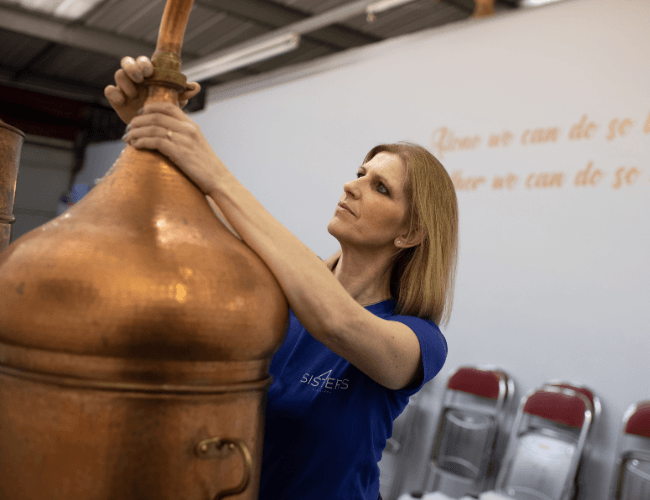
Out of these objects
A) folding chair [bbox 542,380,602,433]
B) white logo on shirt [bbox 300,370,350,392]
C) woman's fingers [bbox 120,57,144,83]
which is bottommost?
folding chair [bbox 542,380,602,433]

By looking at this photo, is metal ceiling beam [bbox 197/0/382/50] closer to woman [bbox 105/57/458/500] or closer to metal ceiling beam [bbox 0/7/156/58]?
metal ceiling beam [bbox 0/7/156/58]

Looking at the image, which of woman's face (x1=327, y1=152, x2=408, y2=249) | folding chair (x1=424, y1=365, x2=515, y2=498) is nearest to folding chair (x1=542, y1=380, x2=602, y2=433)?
folding chair (x1=424, y1=365, x2=515, y2=498)

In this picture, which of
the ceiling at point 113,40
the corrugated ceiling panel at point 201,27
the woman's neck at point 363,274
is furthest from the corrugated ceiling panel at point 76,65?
the woman's neck at point 363,274

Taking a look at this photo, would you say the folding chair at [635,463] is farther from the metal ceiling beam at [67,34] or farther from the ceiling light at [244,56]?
the metal ceiling beam at [67,34]

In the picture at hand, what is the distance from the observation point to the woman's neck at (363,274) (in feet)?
4.38

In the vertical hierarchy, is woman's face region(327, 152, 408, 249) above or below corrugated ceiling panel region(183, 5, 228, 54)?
below

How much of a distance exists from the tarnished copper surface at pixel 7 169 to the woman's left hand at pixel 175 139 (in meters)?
0.22

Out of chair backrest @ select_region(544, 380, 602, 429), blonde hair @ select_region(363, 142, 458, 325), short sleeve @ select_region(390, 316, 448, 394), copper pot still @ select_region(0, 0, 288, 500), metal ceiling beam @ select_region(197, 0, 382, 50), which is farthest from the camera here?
metal ceiling beam @ select_region(197, 0, 382, 50)

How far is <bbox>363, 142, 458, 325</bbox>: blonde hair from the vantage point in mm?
1242

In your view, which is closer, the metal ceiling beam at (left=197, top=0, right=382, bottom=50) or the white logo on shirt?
the white logo on shirt

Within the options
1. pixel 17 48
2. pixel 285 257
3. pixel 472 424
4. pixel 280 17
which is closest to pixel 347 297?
pixel 285 257

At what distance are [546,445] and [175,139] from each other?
3.26 meters

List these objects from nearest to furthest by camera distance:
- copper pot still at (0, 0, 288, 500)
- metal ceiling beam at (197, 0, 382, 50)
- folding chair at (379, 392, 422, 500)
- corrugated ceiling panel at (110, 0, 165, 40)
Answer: copper pot still at (0, 0, 288, 500), folding chair at (379, 392, 422, 500), metal ceiling beam at (197, 0, 382, 50), corrugated ceiling panel at (110, 0, 165, 40)

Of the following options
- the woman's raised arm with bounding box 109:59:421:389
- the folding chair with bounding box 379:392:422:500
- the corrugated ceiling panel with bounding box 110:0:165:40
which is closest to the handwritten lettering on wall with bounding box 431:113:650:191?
the folding chair with bounding box 379:392:422:500
